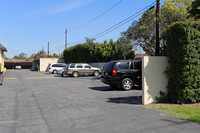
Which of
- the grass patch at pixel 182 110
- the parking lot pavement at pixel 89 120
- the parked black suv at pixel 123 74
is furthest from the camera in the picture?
the parked black suv at pixel 123 74

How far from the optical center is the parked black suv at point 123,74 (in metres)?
12.5

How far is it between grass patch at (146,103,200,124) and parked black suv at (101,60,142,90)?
4624 millimetres

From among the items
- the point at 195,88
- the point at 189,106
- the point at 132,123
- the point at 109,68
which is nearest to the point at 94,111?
the point at 132,123

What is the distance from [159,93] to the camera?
27.6 ft

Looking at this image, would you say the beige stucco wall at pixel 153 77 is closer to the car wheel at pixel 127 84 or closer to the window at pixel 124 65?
the car wheel at pixel 127 84

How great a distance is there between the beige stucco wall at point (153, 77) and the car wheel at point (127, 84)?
14.2 feet

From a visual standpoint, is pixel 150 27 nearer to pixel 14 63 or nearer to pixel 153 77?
pixel 153 77

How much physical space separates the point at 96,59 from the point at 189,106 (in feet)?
90.0

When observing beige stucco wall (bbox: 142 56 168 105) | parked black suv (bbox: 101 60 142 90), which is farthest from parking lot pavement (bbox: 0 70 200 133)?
parked black suv (bbox: 101 60 142 90)

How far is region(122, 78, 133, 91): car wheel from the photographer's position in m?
12.6

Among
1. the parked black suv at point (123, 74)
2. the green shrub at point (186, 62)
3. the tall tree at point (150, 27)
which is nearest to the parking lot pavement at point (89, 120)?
the green shrub at point (186, 62)

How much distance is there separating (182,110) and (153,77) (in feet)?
5.82

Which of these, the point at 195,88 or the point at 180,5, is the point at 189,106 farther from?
the point at 180,5

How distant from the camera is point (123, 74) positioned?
41.3 feet
